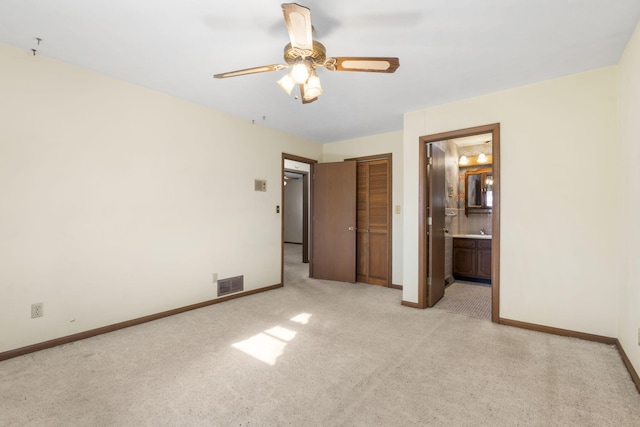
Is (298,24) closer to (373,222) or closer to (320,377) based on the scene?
(320,377)

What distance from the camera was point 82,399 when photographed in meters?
1.83

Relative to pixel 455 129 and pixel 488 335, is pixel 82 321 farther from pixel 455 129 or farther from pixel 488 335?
pixel 455 129

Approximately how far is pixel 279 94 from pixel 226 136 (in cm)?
109

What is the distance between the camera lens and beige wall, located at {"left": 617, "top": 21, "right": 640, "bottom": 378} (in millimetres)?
2059

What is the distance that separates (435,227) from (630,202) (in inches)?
72.2

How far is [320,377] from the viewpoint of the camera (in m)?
2.09

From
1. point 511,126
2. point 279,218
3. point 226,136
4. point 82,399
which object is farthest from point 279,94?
point 82,399

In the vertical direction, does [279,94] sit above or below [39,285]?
above

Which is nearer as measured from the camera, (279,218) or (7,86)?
(7,86)

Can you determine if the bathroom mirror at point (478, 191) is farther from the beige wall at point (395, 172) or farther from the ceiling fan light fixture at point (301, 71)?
the ceiling fan light fixture at point (301, 71)

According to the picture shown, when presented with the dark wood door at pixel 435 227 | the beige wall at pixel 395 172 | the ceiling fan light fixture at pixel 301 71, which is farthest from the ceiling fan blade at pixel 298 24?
the beige wall at pixel 395 172

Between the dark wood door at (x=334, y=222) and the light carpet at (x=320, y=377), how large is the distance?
6.28ft

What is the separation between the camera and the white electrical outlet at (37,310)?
245 centimetres

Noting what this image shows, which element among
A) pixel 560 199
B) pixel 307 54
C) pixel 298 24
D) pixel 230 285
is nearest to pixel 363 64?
pixel 307 54
